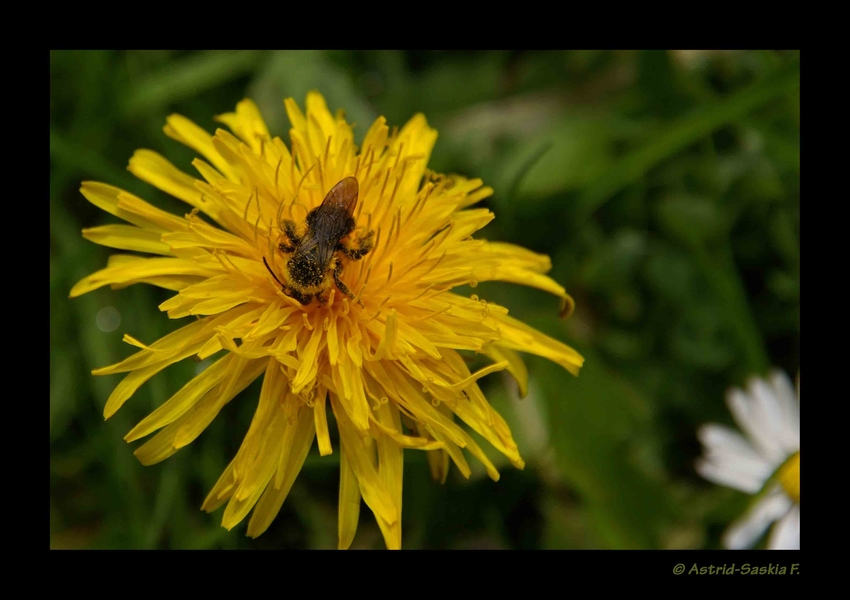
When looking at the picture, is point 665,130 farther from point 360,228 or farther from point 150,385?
point 150,385

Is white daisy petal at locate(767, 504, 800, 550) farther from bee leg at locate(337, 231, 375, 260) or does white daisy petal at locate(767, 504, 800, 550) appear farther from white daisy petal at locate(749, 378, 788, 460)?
bee leg at locate(337, 231, 375, 260)

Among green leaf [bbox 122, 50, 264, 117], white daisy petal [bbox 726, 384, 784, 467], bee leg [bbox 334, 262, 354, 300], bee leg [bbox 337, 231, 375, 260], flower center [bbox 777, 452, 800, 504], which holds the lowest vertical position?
flower center [bbox 777, 452, 800, 504]

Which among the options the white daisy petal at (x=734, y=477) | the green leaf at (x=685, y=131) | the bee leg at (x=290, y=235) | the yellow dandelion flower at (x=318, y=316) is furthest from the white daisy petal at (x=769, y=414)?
the bee leg at (x=290, y=235)

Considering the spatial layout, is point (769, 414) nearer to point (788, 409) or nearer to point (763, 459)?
point (788, 409)

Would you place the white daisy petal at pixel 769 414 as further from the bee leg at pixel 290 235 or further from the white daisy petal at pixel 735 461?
the bee leg at pixel 290 235

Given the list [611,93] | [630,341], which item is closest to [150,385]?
[630,341]

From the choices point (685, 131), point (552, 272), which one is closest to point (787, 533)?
point (552, 272)

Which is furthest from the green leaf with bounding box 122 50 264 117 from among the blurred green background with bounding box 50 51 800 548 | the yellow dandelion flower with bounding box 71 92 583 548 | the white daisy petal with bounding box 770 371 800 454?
the white daisy petal with bounding box 770 371 800 454

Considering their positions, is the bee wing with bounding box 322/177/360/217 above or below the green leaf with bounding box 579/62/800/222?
below
